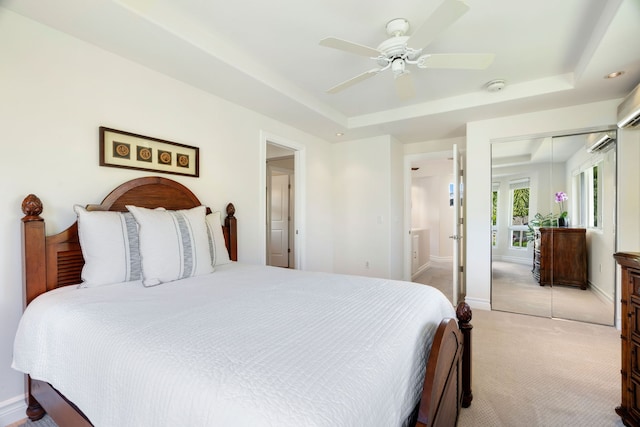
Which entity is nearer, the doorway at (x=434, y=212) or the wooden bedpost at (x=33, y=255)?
the wooden bedpost at (x=33, y=255)

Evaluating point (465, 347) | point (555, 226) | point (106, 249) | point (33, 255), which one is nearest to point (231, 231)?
point (106, 249)

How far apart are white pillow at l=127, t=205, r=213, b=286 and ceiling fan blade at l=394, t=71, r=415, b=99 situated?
182cm

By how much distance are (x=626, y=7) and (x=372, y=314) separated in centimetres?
219

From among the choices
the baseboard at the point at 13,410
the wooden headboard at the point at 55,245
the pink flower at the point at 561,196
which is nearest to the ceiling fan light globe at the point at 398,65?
the wooden headboard at the point at 55,245

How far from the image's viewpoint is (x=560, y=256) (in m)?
3.29

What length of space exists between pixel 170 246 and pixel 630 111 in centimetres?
392

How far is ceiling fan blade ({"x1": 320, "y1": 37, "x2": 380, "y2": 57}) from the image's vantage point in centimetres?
171

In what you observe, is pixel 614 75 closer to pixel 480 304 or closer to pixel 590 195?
pixel 590 195

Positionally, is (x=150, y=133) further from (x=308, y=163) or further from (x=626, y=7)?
(x=626, y=7)

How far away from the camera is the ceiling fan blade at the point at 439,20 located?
139 cm

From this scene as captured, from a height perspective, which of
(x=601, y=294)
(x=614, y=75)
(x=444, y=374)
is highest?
(x=614, y=75)

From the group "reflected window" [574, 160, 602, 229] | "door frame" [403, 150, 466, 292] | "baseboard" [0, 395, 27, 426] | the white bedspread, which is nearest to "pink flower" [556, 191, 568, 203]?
"reflected window" [574, 160, 602, 229]

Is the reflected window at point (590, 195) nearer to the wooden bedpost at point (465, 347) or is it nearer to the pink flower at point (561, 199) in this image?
the pink flower at point (561, 199)

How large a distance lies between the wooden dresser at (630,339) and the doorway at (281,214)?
4738 millimetres
